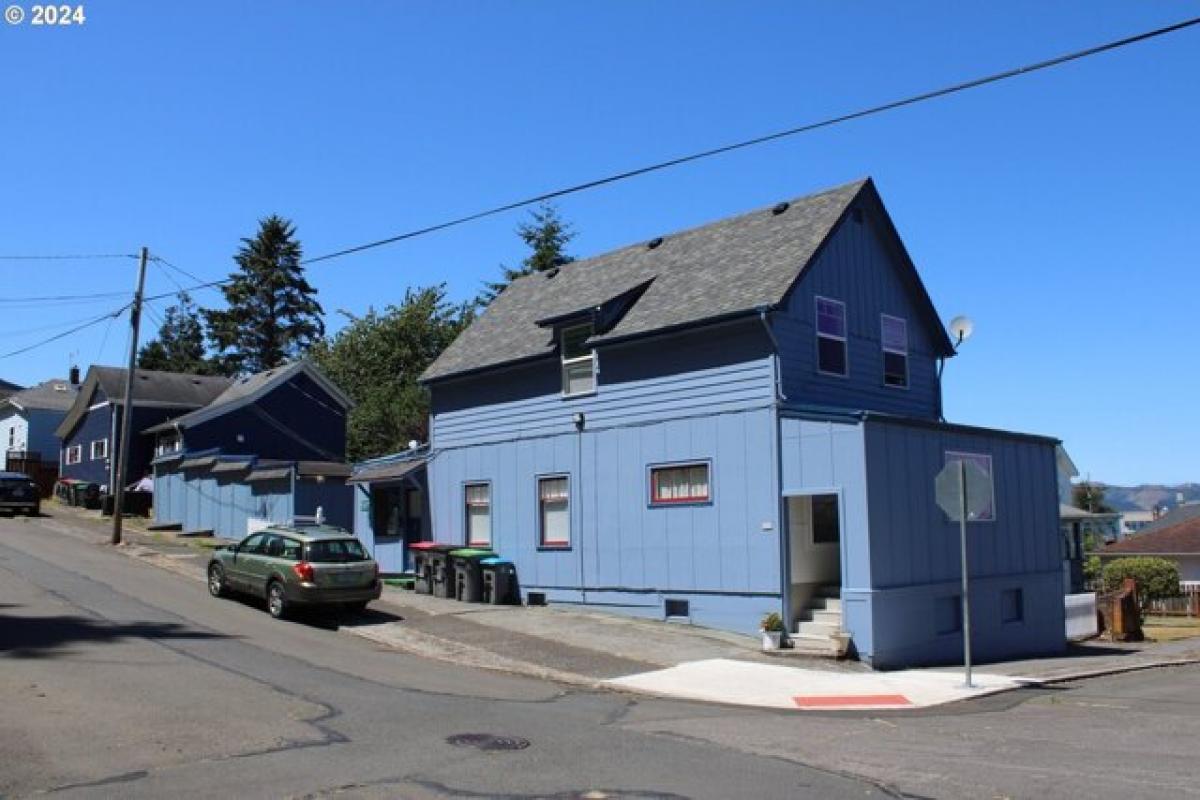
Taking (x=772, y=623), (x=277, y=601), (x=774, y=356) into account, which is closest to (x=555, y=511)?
(x=277, y=601)

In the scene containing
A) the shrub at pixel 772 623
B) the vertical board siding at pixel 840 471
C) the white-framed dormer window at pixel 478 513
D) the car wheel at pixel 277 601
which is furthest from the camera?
the white-framed dormer window at pixel 478 513

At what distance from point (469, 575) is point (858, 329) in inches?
371

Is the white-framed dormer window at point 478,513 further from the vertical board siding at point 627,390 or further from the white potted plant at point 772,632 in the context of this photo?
the white potted plant at point 772,632

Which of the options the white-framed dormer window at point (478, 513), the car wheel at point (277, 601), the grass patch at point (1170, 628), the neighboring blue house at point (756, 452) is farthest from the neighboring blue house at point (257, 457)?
the grass patch at point (1170, 628)

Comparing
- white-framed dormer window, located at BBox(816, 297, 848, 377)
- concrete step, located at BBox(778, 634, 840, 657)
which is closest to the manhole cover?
concrete step, located at BBox(778, 634, 840, 657)

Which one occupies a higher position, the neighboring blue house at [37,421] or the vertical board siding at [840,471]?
the neighboring blue house at [37,421]

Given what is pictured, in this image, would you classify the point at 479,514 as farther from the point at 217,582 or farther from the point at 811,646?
the point at 811,646

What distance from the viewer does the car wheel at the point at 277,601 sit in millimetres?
18703

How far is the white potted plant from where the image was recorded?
1653cm

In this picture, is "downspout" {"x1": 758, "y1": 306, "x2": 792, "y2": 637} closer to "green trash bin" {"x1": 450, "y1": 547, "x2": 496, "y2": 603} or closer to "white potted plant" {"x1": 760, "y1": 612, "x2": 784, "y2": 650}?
"white potted plant" {"x1": 760, "y1": 612, "x2": 784, "y2": 650}

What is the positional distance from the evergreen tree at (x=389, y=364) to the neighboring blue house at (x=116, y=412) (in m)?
7.06

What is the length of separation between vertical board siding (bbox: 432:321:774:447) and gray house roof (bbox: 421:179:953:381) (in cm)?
44

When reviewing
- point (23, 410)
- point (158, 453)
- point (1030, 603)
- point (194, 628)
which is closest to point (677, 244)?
A: point (1030, 603)

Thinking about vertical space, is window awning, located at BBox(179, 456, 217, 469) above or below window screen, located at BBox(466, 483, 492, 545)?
above
